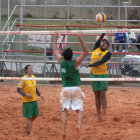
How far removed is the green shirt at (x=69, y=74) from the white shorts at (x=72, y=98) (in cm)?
9

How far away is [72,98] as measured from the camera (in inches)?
241

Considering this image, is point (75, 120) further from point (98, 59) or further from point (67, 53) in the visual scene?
point (67, 53)

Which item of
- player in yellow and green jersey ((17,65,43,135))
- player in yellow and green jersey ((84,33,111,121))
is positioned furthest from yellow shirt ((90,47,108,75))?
player in yellow and green jersey ((17,65,43,135))

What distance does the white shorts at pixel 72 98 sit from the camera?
6.06 m

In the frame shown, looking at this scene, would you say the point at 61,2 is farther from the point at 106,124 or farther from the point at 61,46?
the point at 106,124

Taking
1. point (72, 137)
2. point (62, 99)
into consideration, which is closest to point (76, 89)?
point (62, 99)

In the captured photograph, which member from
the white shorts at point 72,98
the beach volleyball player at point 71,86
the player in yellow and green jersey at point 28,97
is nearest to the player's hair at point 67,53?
the beach volleyball player at point 71,86

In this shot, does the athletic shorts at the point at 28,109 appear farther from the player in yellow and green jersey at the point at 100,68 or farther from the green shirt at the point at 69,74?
the player in yellow and green jersey at the point at 100,68

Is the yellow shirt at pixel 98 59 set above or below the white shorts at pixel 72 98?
above

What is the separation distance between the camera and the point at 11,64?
510 inches

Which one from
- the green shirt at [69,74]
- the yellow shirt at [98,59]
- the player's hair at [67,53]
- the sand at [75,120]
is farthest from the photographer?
the yellow shirt at [98,59]

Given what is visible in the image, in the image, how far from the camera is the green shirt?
6.02 meters

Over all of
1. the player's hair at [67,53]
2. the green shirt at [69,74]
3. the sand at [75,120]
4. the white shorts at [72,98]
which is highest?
the player's hair at [67,53]

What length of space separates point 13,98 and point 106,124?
376 cm
